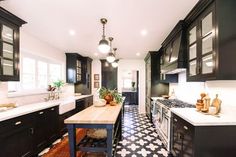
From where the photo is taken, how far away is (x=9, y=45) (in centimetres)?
247

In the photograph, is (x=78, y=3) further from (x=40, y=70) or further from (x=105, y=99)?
(x=40, y=70)

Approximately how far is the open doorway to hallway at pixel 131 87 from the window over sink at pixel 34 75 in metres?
4.82

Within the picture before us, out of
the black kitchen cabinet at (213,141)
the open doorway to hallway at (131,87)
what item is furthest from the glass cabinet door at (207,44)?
the open doorway to hallway at (131,87)

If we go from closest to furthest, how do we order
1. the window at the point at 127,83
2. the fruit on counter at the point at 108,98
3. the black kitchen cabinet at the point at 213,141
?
the black kitchen cabinet at the point at 213,141
the fruit on counter at the point at 108,98
the window at the point at 127,83

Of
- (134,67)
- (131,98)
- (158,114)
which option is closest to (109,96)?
(158,114)

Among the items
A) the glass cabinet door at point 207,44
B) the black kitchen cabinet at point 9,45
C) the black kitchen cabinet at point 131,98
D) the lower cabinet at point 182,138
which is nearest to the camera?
the lower cabinet at point 182,138

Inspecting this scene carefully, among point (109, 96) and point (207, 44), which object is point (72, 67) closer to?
point (109, 96)

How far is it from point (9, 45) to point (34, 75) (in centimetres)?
139

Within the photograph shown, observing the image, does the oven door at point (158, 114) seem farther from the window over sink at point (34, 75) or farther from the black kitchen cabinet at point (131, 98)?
the black kitchen cabinet at point (131, 98)

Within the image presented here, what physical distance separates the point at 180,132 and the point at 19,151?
2.59 meters

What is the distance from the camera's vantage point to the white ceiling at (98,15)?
77.9 inches

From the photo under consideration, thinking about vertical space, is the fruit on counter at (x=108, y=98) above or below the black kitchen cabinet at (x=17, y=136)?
above

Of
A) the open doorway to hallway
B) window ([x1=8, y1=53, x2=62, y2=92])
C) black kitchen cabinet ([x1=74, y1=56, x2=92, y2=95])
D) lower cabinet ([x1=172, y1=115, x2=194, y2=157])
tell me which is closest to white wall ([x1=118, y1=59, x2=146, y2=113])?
black kitchen cabinet ([x1=74, y1=56, x2=92, y2=95])

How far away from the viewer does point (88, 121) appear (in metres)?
1.82
